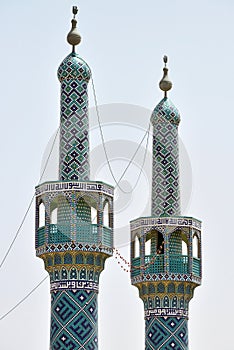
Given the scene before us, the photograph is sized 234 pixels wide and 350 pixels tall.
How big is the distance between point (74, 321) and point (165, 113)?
514 centimetres

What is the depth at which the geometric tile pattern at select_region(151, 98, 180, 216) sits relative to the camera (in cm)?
2308

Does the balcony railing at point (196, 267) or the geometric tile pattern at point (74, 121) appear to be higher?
the geometric tile pattern at point (74, 121)

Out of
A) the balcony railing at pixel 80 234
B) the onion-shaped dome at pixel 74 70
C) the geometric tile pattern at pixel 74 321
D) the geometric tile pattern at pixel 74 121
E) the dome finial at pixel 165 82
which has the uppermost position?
the dome finial at pixel 165 82

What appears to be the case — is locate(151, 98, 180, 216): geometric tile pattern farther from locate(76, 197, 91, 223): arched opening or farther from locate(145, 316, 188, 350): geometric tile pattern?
locate(76, 197, 91, 223): arched opening

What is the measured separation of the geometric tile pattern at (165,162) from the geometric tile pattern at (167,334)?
1928 mm

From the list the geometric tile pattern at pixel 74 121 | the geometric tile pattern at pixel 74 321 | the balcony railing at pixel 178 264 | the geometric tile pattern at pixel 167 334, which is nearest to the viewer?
the geometric tile pattern at pixel 74 321

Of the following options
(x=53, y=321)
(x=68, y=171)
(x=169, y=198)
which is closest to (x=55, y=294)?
(x=53, y=321)

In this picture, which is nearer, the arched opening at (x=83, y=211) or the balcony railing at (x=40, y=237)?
the arched opening at (x=83, y=211)

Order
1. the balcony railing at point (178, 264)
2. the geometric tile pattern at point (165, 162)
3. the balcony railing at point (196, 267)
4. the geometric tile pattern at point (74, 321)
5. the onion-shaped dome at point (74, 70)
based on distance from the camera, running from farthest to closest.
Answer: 1. the geometric tile pattern at point (165, 162)
2. the balcony railing at point (196, 267)
3. the balcony railing at point (178, 264)
4. the onion-shaped dome at point (74, 70)
5. the geometric tile pattern at point (74, 321)

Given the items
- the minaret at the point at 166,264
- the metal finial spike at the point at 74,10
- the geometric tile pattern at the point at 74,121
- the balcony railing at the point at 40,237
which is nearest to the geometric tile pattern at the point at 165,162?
the minaret at the point at 166,264

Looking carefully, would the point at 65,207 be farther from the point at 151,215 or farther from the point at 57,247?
the point at 151,215

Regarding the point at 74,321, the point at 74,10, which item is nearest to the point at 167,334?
the point at 74,321

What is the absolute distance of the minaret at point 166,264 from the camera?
73.2 ft

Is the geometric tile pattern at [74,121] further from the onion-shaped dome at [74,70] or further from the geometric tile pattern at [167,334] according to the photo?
the geometric tile pattern at [167,334]
